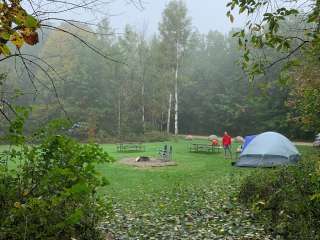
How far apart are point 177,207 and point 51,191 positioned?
3.96 meters

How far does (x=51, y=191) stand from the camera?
133 inches

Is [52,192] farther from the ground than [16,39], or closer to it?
closer to it

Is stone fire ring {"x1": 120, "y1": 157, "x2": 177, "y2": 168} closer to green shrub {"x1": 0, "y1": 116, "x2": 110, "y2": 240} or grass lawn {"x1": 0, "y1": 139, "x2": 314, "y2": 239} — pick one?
grass lawn {"x1": 0, "y1": 139, "x2": 314, "y2": 239}

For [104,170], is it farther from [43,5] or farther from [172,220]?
[43,5]

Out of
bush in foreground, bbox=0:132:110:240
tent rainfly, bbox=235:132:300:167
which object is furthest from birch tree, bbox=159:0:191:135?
bush in foreground, bbox=0:132:110:240

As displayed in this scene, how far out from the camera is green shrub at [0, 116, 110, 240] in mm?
3037

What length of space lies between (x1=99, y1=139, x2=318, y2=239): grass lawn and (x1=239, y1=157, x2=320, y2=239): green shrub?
0.27m

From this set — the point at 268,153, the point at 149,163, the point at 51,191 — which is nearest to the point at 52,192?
the point at 51,191

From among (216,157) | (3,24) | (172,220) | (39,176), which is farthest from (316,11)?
(216,157)

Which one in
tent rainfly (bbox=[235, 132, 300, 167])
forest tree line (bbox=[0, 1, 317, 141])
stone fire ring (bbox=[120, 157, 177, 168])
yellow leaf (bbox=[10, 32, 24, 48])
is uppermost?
forest tree line (bbox=[0, 1, 317, 141])

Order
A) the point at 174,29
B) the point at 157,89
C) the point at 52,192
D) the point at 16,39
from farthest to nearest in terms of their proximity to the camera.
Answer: the point at 157,89 → the point at 174,29 → the point at 52,192 → the point at 16,39

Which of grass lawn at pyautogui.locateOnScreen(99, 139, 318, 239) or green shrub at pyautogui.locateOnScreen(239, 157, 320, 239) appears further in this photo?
grass lawn at pyautogui.locateOnScreen(99, 139, 318, 239)

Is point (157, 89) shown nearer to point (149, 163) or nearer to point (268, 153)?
point (149, 163)

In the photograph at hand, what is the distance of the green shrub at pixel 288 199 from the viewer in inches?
186
